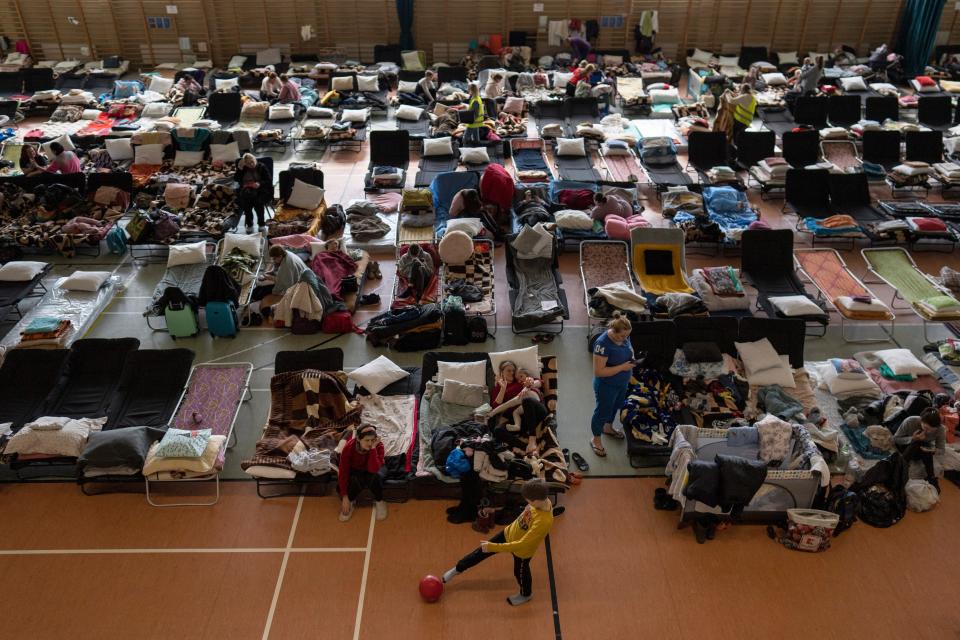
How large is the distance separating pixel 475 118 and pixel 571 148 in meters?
2.68

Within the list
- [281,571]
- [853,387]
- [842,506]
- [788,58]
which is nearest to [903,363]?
[853,387]

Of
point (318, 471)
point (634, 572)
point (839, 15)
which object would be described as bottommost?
point (634, 572)

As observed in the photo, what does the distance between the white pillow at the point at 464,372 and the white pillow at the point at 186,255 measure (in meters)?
5.29

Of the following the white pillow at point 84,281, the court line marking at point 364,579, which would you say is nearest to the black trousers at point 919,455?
the court line marking at point 364,579

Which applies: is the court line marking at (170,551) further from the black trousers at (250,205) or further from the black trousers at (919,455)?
the black trousers at (250,205)

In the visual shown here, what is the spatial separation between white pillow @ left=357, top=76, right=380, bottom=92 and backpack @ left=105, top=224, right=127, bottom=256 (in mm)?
9284

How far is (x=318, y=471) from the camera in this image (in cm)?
820

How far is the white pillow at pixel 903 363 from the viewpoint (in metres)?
9.90

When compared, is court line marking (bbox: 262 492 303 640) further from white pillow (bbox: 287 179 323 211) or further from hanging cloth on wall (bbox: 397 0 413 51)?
hanging cloth on wall (bbox: 397 0 413 51)

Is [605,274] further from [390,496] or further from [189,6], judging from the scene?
[189,6]

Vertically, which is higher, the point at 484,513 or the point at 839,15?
the point at 839,15

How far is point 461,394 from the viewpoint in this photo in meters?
9.23

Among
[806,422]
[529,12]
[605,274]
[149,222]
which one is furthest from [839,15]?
[149,222]

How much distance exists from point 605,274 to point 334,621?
714 cm
